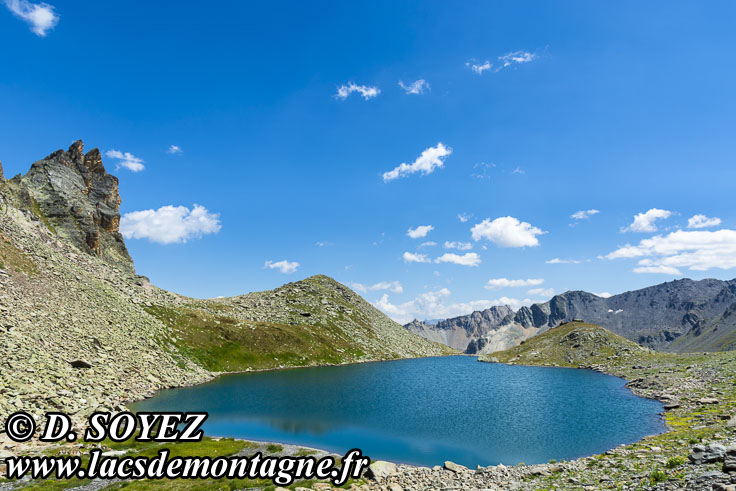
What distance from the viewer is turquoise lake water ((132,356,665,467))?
44875 millimetres

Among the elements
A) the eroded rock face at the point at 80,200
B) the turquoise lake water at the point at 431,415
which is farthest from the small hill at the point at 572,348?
the eroded rock face at the point at 80,200

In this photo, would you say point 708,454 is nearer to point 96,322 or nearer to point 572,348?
point 96,322

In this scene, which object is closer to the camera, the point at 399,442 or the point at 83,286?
the point at 399,442

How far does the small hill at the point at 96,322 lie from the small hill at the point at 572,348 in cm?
6469

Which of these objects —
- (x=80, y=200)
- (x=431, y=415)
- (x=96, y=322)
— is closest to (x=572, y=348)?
(x=431, y=415)

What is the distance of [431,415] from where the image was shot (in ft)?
203

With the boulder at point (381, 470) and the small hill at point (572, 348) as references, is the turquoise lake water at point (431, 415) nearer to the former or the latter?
the boulder at point (381, 470)

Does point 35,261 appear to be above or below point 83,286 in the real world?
above

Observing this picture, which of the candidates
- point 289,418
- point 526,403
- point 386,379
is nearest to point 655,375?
point 526,403

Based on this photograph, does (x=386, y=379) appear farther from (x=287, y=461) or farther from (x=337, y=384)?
(x=287, y=461)

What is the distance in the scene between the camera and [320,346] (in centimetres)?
15762

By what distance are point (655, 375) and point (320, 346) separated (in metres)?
117

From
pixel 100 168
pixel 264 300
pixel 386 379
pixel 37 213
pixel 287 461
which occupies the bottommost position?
pixel 386 379

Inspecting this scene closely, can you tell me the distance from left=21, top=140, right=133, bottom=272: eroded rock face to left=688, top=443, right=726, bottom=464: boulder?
174m
